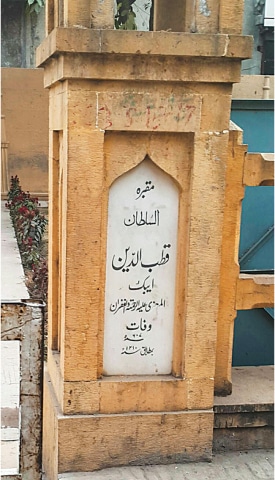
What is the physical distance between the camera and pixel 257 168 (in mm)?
3135

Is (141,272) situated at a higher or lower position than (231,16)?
lower

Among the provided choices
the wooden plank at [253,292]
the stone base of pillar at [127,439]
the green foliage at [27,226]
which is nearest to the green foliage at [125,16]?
the wooden plank at [253,292]

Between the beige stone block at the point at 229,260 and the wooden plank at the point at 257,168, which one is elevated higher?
the wooden plank at the point at 257,168

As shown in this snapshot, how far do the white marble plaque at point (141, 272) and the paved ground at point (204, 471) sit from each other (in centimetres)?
44

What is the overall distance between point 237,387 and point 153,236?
974 millimetres

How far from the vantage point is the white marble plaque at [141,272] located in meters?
2.97

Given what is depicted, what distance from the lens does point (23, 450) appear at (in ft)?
8.87

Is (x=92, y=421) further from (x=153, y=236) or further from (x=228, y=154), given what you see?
(x=228, y=154)

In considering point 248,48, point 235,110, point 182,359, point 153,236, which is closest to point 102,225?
point 153,236

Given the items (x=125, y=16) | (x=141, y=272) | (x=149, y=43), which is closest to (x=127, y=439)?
(x=141, y=272)

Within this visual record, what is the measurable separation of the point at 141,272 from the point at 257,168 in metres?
0.73

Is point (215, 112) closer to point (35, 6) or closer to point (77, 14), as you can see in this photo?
point (77, 14)

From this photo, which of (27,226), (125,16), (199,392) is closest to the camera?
(199,392)

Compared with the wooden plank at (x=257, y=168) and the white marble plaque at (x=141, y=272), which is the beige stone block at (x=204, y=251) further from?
the wooden plank at (x=257, y=168)
